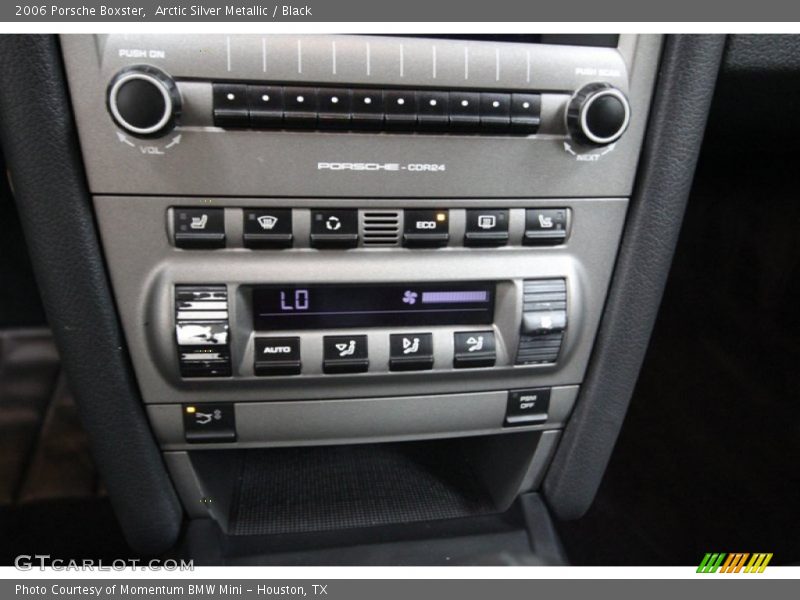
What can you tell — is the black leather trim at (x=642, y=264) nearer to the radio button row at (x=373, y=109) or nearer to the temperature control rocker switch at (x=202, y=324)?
the radio button row at (x=373, y=109)

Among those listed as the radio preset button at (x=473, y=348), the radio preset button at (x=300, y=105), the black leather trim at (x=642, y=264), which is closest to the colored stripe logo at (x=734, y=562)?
the black leather trim at (x=642, y=264)

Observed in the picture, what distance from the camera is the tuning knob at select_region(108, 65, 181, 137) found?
0.48 m

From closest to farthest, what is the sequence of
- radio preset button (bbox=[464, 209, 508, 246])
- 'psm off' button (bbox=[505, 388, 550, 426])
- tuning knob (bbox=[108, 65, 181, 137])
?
tuning knob (bbox=[108, 65, 181, 137]) < radio preset button (bbox=[464, 209, 508, 246]) < 'psm off' button (bbox=[505, 388, 550, 426])

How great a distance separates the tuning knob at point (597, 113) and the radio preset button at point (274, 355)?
0.36 metres

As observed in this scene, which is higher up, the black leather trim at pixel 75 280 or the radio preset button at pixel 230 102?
the radio preset button at pixel 230 102

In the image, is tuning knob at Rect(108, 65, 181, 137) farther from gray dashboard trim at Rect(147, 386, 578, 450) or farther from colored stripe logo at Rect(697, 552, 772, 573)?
colored stripe logo at Rect(697, 552, 772, 573)

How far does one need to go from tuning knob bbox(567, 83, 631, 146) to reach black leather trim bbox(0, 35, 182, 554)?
46cm

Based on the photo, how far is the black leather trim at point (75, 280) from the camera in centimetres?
49

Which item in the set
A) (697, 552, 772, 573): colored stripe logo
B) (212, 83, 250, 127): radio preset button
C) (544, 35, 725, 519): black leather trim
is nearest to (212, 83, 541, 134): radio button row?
(212, 83, 250, 127): radio preset button

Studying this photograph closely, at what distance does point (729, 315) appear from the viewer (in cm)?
84

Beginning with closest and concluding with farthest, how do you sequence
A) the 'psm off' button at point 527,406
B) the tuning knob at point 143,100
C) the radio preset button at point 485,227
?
the tuning knob at point 143,100 < the radio preset button at point 485,227 < the 'psm off' button at point 527,406

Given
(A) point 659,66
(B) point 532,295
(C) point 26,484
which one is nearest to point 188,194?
(B) point 532,295

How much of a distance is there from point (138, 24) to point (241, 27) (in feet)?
0.28

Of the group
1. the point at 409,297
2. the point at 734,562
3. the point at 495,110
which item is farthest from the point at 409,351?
the point at 734,562
